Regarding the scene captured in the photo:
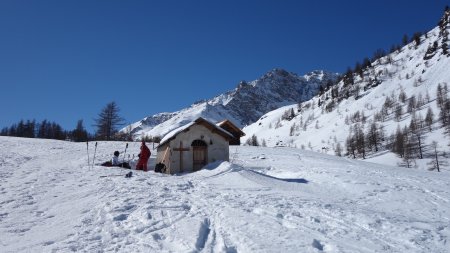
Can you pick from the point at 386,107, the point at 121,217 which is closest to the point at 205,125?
the point at 121,217

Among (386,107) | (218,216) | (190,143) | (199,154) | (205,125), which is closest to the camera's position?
(218,216)

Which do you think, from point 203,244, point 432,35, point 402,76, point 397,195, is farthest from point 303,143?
point 203,244

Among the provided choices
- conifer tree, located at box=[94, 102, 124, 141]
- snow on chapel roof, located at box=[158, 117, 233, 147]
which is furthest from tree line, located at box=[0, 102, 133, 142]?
snow on chapel roof, located at box=[158, 117, 233, 147]

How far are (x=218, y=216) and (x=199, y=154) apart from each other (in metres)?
14.9

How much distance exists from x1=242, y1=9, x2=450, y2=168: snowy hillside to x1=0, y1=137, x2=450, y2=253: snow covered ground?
249ft

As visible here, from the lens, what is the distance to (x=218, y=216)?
1039 cm

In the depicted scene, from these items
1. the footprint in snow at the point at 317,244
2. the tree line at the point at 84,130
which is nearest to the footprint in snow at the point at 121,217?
the footprint in snow at the point at 317,244

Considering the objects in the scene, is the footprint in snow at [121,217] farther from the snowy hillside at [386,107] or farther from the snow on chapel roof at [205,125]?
the snowy hillside at [386,107]

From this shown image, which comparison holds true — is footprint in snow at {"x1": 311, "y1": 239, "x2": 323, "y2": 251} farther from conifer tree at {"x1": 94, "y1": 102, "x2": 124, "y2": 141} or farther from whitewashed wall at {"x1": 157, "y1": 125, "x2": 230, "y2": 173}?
conifer tree at {"x1": 94, "y1": 102, "x2": 124, "y2": 141}

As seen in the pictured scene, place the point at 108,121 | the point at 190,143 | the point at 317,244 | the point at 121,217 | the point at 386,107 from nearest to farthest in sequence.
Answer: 1. the point at 317,244
2. the point at 121,217
3. the point at 190,143
4. the point at 108,121
5. the point at 386,107

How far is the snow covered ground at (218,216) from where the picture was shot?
7938mm

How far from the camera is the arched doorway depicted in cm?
2503

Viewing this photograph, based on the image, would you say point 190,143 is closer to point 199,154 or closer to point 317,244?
point 199,154

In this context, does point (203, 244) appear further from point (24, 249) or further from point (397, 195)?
point (397, 195)
